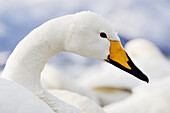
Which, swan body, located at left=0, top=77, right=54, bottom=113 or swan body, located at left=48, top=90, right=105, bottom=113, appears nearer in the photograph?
swan body, located at left=0, top=77, right=54, bottom=113

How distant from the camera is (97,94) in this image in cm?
436

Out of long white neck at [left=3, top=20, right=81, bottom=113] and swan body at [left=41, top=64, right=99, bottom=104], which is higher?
long white neck at [left=3, top=20, right=81, bottom=113]

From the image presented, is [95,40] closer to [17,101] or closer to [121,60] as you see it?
[121,60]

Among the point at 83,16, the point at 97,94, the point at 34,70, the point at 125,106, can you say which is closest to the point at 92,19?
the point at 83,16

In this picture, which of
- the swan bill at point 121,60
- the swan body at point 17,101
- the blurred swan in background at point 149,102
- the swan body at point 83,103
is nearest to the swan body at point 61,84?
the blurred swan in background at point 149,102

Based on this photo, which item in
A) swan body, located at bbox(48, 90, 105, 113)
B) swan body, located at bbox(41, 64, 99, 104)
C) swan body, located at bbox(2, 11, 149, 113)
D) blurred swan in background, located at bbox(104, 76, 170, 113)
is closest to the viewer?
swan body, located at bbox(2, 11, 149, 113)

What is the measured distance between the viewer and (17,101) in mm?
1404

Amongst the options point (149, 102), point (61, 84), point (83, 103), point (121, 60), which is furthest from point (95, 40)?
point (61, 84)

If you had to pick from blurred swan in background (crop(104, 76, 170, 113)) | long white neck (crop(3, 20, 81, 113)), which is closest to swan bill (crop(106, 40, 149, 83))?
long white neck (crop(3, 20, 81, 113))

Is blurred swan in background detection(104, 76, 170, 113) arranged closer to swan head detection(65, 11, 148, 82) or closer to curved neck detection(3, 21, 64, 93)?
swan head detection(65, 11, 148, 82)

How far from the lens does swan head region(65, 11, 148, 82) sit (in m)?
1.78

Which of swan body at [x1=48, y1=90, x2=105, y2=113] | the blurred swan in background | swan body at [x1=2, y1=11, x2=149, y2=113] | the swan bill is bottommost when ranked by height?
the blurred swan in background

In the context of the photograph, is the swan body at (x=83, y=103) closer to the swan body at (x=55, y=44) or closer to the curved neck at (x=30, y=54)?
the swan body at (x=55, y=44)

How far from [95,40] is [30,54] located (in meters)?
0.29
